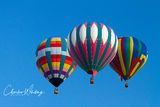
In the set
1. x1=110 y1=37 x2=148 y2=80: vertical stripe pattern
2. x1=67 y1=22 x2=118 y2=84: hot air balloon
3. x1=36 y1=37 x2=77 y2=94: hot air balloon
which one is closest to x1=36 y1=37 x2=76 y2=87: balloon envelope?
x1=36 y1=37 x2=77 y2=94: hot air balloon

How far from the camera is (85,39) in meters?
41.9

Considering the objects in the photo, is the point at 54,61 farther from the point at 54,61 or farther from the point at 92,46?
the point at 92,46

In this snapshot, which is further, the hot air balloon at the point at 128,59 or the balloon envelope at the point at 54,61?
the balloon envelope at the point at 54,61

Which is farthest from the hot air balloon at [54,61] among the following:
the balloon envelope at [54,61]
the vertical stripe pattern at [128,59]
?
the vertical stripe pattern at [128,59]

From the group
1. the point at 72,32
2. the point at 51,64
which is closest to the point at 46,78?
the point at 51,64

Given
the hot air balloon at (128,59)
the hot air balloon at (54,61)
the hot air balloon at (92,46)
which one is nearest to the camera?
the hot air balloon at (92,46)

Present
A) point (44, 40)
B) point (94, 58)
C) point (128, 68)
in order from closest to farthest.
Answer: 1. point (94, 58)
2. point (128, 68)
3. point (44, 40)

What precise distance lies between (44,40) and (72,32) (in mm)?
6849

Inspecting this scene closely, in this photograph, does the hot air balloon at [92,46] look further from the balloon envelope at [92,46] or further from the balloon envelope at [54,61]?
the balloon envelope at [54,61]

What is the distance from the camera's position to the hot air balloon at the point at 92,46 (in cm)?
4172

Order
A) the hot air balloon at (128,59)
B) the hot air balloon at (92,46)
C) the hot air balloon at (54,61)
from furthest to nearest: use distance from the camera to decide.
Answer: the hot air balloon at (54,61) → the hot air balloon at (128,59) → the hot air balloon at (92,46)

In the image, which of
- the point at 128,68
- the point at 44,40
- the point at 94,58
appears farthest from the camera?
the point at 44,40

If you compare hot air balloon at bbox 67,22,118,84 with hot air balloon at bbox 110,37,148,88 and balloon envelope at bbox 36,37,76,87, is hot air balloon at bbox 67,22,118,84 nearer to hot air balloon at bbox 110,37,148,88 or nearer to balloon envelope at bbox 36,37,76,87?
hot air balloon at bbox 110,37,148,88

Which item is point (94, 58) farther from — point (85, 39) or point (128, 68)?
point (128, 68)
